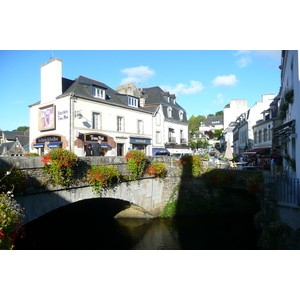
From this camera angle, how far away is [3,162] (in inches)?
271

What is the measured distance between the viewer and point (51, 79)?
2056 centimetres

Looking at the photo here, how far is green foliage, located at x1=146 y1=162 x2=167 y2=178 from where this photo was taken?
1288cm

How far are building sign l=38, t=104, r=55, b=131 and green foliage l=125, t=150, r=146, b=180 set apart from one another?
11.5 metres

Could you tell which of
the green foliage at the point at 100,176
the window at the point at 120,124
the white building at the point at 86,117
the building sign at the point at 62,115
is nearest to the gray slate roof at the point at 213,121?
the white building at the point at 86,117

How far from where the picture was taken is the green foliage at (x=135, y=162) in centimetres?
1138

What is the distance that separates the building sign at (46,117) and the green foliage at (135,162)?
37.8ft

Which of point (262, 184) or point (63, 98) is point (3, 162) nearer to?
point (262, 184)

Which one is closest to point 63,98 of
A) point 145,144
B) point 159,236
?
point 145,144

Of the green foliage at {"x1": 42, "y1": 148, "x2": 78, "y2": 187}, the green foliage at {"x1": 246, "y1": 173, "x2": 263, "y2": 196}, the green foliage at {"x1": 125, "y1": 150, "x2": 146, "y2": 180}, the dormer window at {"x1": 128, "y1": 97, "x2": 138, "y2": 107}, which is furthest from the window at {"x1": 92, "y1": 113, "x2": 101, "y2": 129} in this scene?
the green foliage at {"x1": 246, "y1": 173, "x2": 263, "y2": 196}

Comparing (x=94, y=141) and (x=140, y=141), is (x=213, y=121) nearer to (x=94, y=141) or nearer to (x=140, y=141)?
(x=140, y=141)

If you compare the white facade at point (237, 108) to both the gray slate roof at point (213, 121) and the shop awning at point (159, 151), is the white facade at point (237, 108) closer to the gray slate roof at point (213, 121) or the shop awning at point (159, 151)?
the shop awning at point (159, 151)

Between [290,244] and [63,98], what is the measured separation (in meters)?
17.7

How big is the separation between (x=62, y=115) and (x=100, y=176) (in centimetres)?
1215

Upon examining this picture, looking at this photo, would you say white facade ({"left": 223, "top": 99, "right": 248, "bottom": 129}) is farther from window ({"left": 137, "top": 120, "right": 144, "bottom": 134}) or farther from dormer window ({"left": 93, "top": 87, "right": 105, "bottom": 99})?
dormer window ({"left": 93, "top": 87, "right": 105, "bottom": 99})
